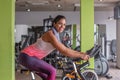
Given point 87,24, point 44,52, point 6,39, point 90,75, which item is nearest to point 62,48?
point 44,52

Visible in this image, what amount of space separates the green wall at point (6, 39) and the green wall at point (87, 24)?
234 centimetres

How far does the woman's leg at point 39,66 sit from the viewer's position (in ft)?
10.7

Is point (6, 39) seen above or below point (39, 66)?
above

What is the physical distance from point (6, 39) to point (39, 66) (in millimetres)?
1966

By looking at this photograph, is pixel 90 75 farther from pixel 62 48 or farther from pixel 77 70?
pixel 62 48

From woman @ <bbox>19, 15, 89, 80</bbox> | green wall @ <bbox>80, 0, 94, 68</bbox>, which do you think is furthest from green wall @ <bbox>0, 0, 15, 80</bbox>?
green wall @ <bbox>80, 0, 94, 68</bbox>

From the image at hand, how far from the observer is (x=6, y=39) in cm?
507

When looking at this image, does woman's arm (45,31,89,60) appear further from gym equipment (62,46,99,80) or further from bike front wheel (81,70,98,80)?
bike front wheel (81,70,98,80)

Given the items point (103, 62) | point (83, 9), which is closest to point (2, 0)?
point (83, 9)

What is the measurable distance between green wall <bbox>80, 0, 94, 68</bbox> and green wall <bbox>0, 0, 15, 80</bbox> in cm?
234

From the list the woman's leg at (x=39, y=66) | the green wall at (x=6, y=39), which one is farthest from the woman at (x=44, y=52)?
the green wall at (x=6, y=39)

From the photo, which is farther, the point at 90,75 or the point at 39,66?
the point at 90,75

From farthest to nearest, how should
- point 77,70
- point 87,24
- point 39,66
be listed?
point 87,24, point 77,70, point 39,66

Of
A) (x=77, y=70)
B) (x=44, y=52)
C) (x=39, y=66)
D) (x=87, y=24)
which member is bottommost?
(x=77, y=70)
